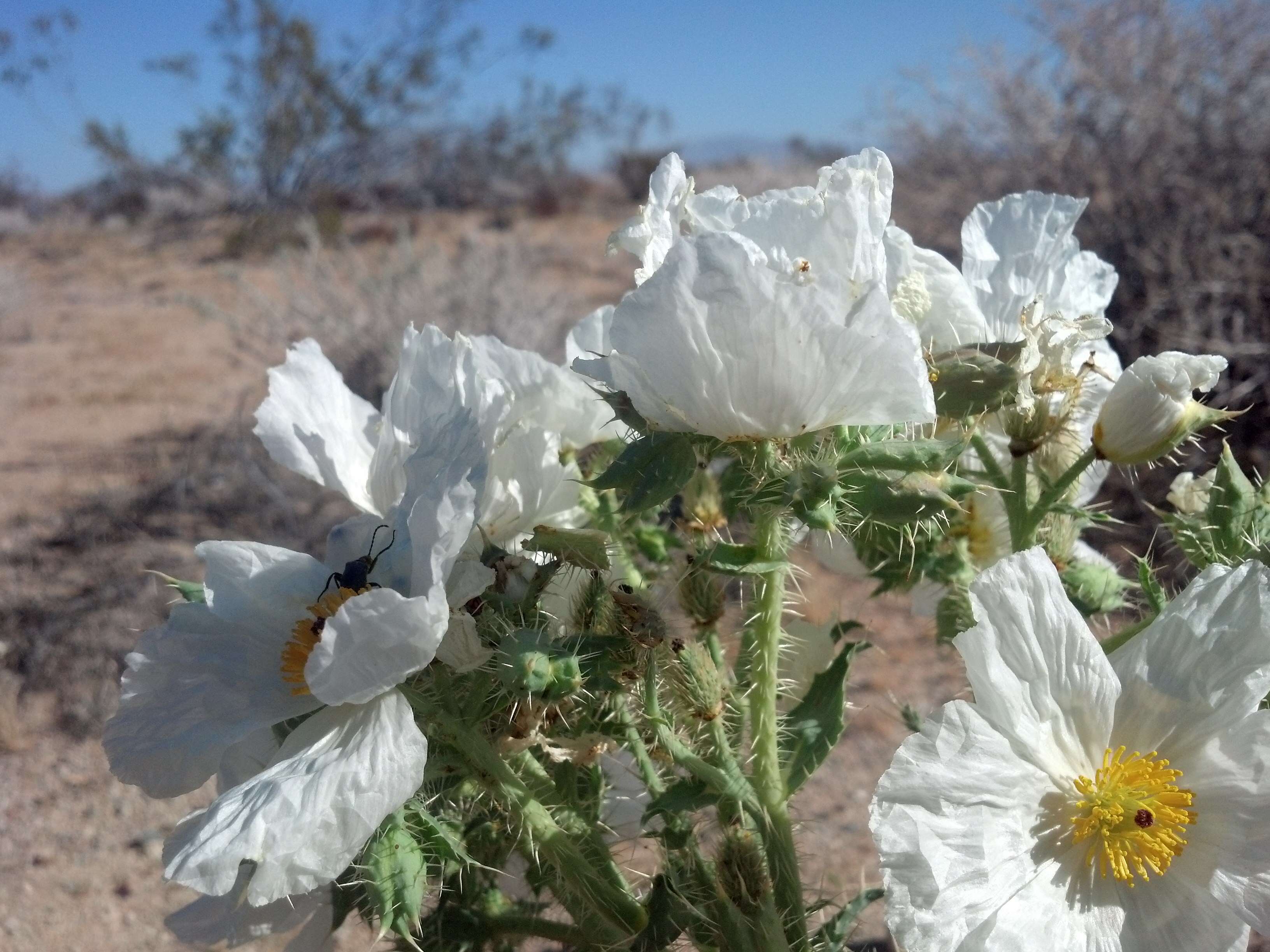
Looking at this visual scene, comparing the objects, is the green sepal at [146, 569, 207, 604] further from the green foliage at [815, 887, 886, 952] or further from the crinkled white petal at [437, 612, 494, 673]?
the green foliage at [815, 887, 886, 952]

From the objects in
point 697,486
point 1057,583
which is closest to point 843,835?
point 697,486

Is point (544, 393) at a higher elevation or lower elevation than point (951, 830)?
higher

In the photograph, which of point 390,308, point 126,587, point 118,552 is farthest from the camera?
point 390,308

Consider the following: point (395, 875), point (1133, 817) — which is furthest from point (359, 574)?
point (1133, 817)

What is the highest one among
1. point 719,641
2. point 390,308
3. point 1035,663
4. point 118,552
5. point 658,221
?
point 658,221

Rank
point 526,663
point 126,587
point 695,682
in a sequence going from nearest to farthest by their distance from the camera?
point 526,663
point 695,682
point 126,587

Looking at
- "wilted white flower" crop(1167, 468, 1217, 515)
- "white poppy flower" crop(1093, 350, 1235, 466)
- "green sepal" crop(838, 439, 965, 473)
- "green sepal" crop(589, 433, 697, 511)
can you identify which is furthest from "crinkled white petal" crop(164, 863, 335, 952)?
"wilted white flower" crop(1167, 468, 1217, 515)

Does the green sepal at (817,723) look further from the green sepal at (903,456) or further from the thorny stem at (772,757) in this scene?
the green sepal at (903,456)

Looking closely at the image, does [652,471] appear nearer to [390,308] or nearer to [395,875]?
[395,875]
